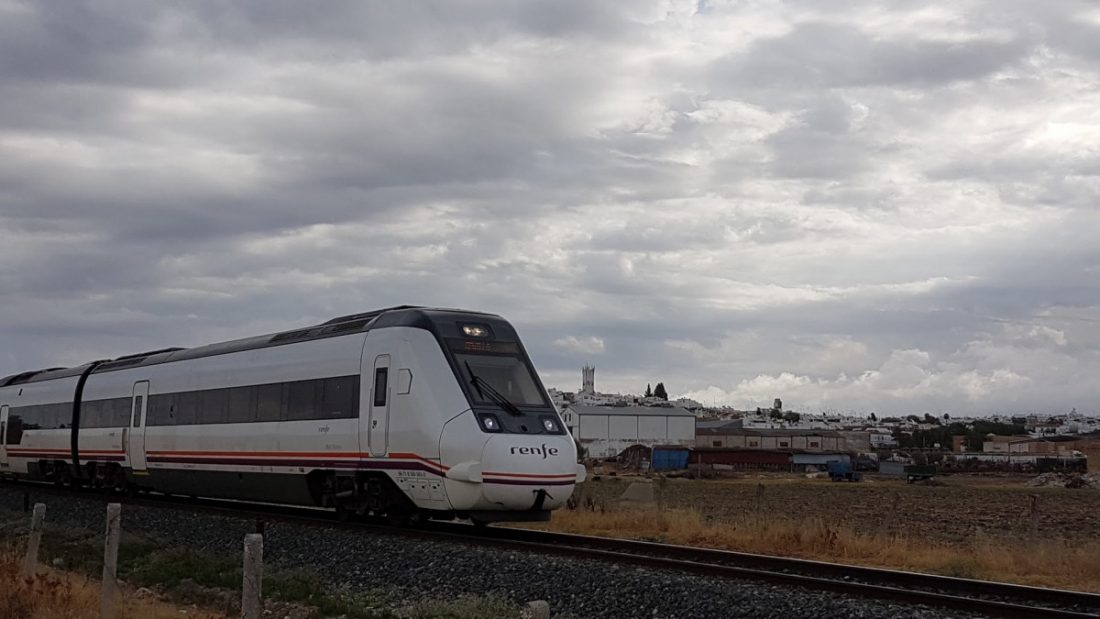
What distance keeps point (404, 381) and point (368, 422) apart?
118cm

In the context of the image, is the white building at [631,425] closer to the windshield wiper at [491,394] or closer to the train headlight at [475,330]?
the train headlight at [475,330]

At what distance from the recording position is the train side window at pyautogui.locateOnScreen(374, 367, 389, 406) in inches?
752

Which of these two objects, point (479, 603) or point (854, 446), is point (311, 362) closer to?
point (479, 603)

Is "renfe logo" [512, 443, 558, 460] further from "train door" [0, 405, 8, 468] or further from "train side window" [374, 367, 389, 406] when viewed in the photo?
"train door" [0, 405, 8, 468]

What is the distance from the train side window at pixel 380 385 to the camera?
1909 centimetres

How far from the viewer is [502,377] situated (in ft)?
62.3

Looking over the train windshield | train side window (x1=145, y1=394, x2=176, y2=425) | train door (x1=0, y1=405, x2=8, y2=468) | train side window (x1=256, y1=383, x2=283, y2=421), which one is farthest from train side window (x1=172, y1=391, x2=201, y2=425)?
train door (x1=0, y1=405, x2=8, y2=468)

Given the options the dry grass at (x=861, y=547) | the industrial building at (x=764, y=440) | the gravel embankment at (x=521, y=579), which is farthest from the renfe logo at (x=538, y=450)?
the industrial building at (x=764, y=440)

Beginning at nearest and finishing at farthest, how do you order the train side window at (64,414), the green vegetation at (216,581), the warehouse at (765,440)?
the green vegetation at (216,581) < the train side window at (64,414) < the warehouse at (765,440)

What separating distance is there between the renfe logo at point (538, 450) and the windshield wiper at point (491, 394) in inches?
28.7

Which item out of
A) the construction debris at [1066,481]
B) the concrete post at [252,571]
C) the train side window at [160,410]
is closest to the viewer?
the concrete post at [252,571]

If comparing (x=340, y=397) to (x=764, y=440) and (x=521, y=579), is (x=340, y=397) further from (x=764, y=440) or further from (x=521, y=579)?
(x=764, y=440)

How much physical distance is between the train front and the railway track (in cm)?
69

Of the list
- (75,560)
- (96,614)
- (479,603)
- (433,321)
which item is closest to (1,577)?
(96,614)
